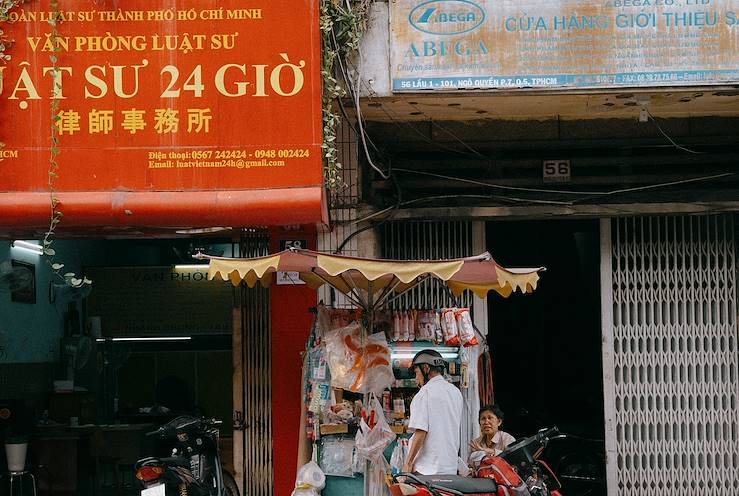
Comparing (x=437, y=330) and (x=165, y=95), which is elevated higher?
(x=165, y=95)

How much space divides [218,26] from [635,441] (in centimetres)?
530

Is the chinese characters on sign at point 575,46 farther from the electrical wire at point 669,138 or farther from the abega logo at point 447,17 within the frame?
the electrical wire at point 669,138

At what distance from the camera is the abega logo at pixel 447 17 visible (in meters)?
8.16

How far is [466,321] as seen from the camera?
8352 mm

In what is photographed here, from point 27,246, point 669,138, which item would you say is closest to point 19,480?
point 27,246

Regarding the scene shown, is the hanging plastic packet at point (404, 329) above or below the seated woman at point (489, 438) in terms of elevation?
→ above

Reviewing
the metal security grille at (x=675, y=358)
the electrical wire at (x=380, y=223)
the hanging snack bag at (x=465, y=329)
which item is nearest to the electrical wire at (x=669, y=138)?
the metal security grille at (x=675, y=358)

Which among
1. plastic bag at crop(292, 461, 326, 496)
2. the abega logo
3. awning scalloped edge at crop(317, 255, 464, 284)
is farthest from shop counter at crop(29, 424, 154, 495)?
the abega logo

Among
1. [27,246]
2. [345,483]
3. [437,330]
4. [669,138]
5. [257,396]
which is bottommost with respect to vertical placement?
[345,483]

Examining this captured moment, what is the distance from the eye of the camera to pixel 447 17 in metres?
8.18

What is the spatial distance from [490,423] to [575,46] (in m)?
3.09

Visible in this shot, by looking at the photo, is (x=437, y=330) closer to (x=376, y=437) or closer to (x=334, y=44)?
(x=376, y=437)

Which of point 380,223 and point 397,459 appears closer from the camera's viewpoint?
point 397,459

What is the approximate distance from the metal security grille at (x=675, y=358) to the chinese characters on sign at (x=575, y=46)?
1890 millimetres
